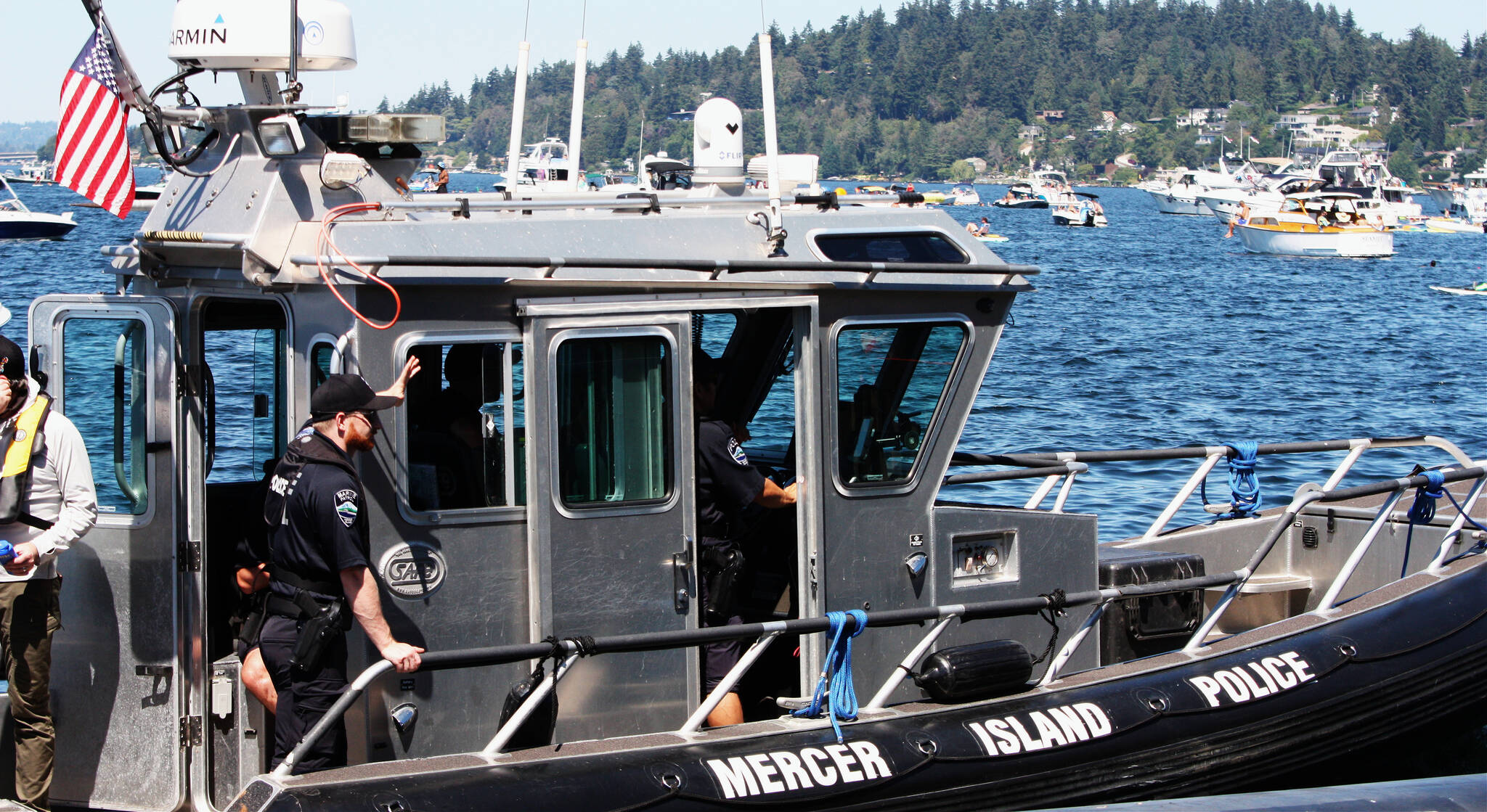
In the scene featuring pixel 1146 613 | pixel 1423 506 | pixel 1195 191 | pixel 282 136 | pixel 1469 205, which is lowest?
pixel 1146 613

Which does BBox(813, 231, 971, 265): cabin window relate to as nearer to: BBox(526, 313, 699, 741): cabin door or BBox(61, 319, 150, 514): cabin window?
BBox(526, 313, 699, 741): cabin door

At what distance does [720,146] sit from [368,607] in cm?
236

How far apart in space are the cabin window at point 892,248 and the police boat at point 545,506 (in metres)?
0.01

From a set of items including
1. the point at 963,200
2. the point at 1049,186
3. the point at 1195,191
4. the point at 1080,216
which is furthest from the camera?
the point at 1049,186

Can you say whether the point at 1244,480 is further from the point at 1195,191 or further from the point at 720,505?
the point at 1195,191

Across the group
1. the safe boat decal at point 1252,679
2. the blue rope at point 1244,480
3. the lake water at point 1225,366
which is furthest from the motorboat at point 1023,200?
the safe boat decal at point 1252,679

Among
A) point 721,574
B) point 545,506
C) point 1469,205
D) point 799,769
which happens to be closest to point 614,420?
point 545,506

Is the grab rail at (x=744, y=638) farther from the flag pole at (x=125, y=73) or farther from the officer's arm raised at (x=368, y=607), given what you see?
the flag pole at (x=125, y=73)

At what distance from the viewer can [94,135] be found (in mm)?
4688

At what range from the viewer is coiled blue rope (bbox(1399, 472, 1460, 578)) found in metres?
7.04

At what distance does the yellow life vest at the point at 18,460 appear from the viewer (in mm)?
4559

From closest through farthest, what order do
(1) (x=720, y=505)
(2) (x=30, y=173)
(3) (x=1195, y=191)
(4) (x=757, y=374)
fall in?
(1) (x=720, y=505) → (4) (x=757, y=374) → (3) (x=1195, y=191) → (2) (x=30, y=173)

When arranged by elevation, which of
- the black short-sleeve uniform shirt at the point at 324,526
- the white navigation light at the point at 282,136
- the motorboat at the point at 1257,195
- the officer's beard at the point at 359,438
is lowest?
the black short-sleeve uniform shirt at the point at 324,526

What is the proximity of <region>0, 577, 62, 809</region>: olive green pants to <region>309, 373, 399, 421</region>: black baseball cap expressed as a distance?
41.4 inches
